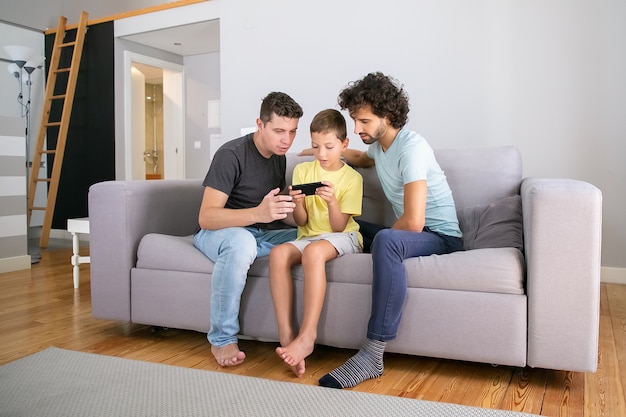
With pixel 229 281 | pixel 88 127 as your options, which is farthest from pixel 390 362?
pixel 88 127

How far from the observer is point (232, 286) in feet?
6.33

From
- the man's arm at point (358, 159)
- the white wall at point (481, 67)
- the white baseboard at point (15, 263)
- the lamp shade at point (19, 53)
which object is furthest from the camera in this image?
the lamp shade at point (19, 53)

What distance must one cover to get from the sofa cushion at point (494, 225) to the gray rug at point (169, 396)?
0.67 metres

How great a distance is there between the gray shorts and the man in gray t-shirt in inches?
5.4

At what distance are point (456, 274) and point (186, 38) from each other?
4.93 metres

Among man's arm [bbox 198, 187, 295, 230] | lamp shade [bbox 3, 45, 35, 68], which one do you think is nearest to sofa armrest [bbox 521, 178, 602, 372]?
man's arm [bbox 198, 187, 295, 230]

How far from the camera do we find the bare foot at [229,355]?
1890 mm

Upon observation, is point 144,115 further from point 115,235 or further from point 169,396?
point 169,396

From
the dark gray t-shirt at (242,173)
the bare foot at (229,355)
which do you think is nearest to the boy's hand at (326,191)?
the dark gray t-shirt at (242,173)

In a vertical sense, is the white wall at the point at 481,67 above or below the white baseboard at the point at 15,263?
above

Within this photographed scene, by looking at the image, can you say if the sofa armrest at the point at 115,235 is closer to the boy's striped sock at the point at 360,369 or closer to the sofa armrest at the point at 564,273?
the boy's striped sock at the point at 360,369

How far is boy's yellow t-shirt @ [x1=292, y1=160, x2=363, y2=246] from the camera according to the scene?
2.07m

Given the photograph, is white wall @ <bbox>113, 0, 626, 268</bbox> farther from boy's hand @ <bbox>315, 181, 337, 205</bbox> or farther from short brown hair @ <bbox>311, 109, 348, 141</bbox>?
boy's hand @ <bbox>315, 181, 337, 205</bbox>

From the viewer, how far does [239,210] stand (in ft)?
6.58
